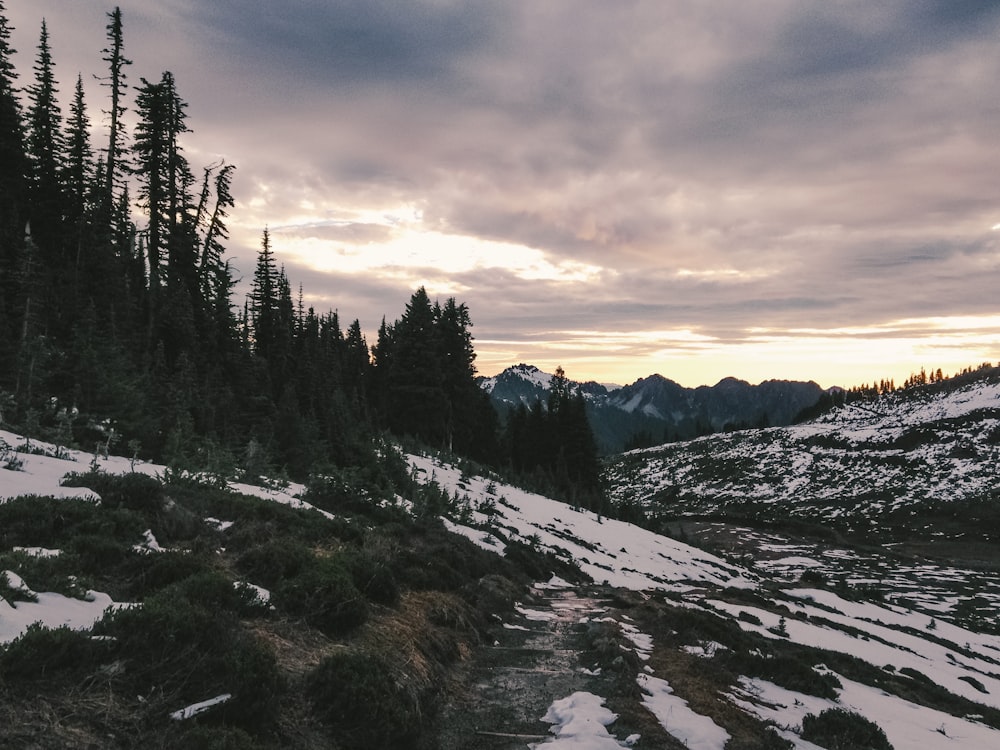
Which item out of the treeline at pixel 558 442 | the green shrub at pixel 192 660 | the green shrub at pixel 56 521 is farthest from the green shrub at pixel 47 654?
the treeline at pixel 558 442

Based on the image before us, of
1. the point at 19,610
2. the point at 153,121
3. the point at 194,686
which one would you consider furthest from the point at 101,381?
the point at 153,121

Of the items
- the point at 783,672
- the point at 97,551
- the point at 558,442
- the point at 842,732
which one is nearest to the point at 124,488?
the point at 97,551

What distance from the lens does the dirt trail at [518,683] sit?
21.3 feet

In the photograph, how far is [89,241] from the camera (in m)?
27.5

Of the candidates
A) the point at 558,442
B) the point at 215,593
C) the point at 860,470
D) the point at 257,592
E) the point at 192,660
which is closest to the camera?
the point at 192,660

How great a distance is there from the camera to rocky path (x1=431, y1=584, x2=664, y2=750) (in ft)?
21.4

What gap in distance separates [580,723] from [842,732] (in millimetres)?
4434

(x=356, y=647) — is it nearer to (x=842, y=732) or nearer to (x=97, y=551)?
(x=97, y=551)

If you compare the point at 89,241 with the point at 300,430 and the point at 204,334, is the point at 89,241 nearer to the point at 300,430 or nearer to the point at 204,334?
the point at 204,334

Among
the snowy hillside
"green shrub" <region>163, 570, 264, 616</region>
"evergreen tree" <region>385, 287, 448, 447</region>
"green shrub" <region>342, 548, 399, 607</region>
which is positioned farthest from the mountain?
"green shrub" <region>163, 570, 264, 616</region>

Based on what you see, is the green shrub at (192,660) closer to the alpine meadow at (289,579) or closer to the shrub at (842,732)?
the alpine meadow at (289,579)

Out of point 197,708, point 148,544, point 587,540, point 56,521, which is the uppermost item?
point 56,521

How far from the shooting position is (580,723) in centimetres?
680

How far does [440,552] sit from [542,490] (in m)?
33.5
